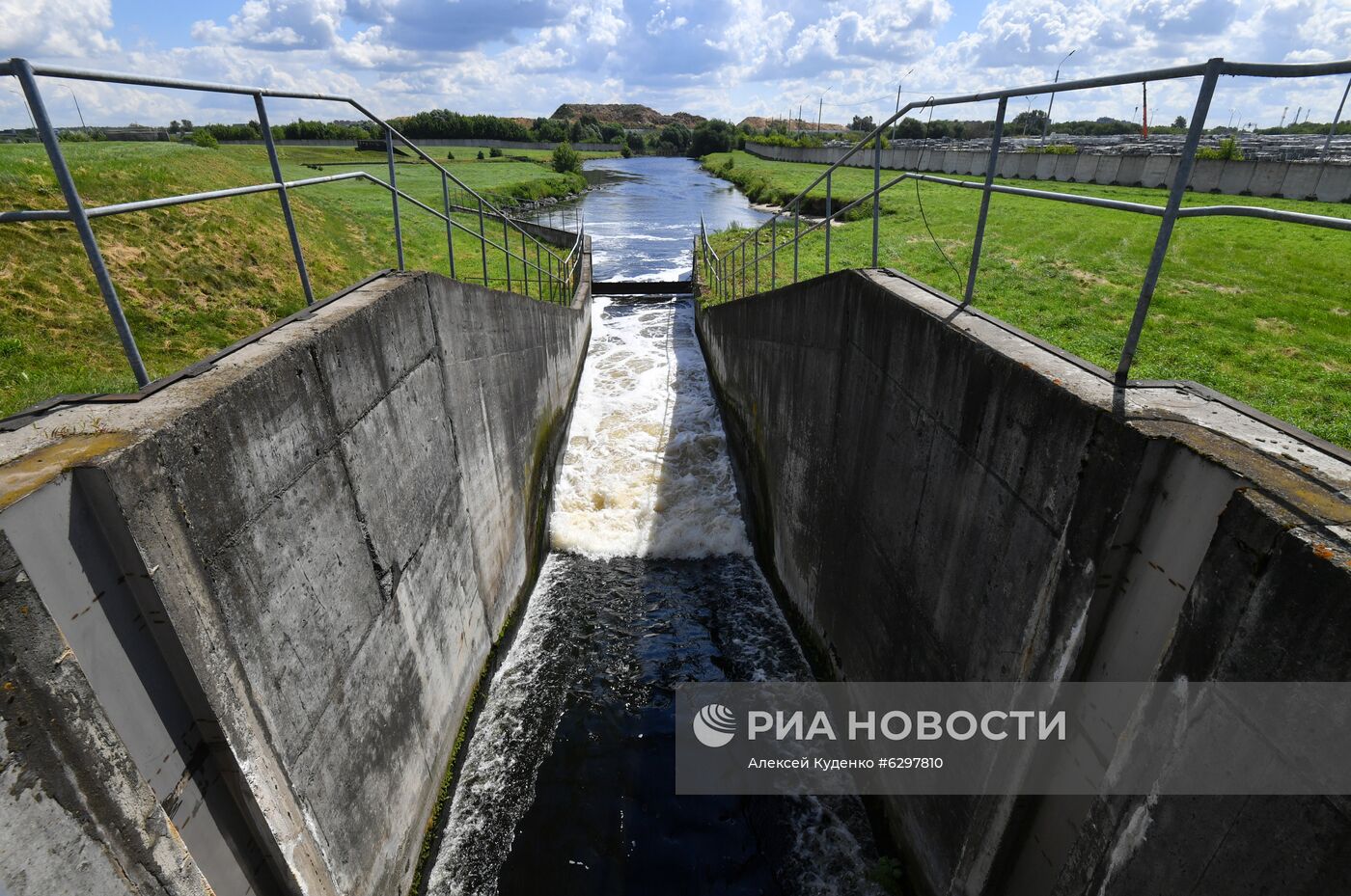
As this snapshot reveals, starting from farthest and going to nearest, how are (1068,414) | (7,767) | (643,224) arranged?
(643,224)
(1068,414)
(7,767)

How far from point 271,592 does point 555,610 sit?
221 inches

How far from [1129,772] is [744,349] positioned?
9.53 m

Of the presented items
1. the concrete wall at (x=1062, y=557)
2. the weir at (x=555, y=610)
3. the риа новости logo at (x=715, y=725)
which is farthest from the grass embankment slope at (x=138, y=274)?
the concrete wall at (x=1062, y=557)

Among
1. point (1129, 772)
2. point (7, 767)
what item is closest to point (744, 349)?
point (1129, 772)

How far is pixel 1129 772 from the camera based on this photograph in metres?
2.75

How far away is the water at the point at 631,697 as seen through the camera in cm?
567

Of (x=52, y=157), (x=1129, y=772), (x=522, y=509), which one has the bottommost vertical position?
(x=522, y=509)

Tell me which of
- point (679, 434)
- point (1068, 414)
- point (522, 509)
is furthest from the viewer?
point (679, 434)

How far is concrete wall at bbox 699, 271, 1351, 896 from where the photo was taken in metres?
2.17

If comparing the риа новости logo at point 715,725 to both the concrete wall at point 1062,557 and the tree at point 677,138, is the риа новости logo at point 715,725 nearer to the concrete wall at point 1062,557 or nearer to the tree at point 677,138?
the concrete wall at point 1062,557

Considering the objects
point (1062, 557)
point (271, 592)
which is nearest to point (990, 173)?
point (1062, 557)

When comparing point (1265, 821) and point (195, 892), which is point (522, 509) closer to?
point (195, 892)

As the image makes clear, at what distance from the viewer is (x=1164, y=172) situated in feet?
83.5

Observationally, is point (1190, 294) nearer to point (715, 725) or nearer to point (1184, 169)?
point (1184, 169)
